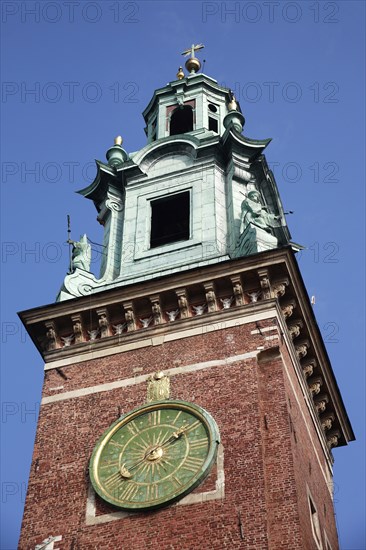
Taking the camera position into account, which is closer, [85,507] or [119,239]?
[85,507]

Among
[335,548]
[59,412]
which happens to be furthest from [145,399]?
[335,548]

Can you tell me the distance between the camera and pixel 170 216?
32531 mm

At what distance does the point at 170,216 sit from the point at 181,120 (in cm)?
544

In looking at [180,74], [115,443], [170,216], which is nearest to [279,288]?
[115,443]

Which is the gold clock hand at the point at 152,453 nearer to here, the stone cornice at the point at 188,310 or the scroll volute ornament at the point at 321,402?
the stone cornice at the point at 188,310

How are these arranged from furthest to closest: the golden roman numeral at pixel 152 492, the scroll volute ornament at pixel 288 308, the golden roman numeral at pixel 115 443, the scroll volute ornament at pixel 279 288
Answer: the scroll volute ornament at pixel 288 308, the scroll volute ornament at pixel 279 288, the golden roman numeral at pixel 115 443, the golden roman numeral at pixel 152 492

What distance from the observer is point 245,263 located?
88.9ft

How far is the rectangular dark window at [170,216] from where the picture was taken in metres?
31.8

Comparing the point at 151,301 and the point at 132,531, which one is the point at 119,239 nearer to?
the point at 151,301

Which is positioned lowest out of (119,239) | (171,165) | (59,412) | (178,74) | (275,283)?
(59,412)

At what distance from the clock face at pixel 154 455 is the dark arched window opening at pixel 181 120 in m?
13.4

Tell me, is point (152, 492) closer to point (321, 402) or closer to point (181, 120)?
point (321, 402)

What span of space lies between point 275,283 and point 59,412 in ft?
19.1

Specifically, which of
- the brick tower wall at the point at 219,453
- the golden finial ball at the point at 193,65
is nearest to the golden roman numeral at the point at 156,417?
the brick tower wall at the point at 219,453
